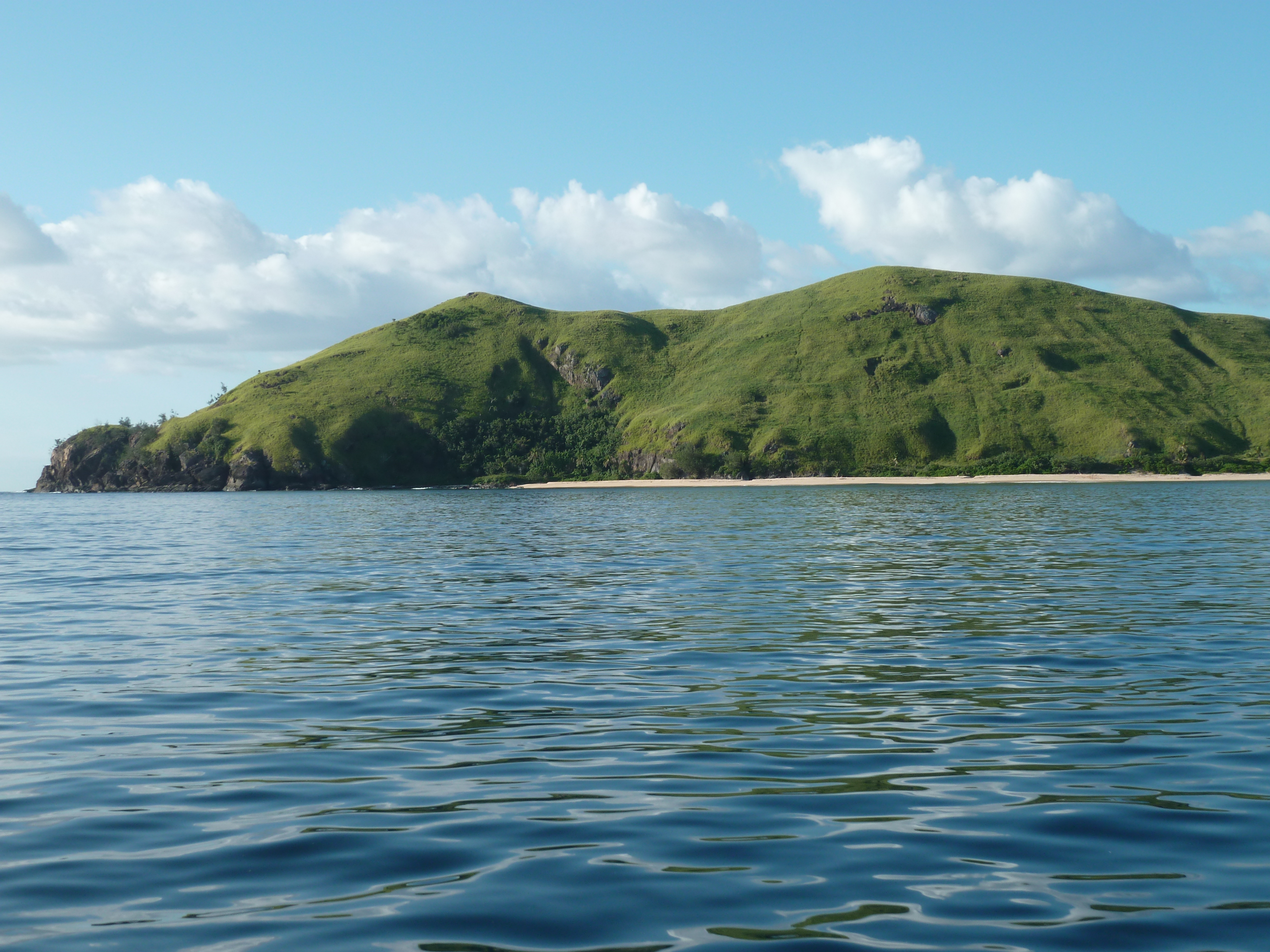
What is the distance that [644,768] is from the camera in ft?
40.7

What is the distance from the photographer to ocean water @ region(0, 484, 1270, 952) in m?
8.09

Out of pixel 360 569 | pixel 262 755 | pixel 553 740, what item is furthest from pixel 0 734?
pixel 360 569

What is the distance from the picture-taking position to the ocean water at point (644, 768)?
8.09 metres

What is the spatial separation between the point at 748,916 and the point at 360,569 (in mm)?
34602

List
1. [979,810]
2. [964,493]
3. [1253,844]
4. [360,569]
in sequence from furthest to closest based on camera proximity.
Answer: [964,493], [360,569], [979,810], [1253,844]

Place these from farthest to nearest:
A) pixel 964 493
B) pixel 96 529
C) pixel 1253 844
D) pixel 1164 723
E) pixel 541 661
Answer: pixel 964 493 → pixel 96 529 → pixel 541 661 → pixel 1164 723 → pixel 1253 844

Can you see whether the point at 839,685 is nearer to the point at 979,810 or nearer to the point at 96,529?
the point at 979,810

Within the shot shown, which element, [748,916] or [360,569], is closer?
[748,916]

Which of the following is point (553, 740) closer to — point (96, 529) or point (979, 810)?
point (979, 810)

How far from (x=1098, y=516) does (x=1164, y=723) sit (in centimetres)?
6307

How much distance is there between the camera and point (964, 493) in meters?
135

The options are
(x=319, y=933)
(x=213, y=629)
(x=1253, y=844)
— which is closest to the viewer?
(x=319, y=933)

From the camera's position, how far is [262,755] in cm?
1323

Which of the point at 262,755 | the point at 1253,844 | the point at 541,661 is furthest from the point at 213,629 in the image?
the point at 1253,844
